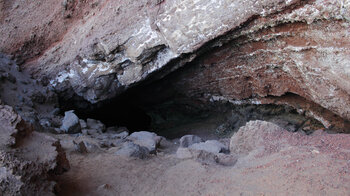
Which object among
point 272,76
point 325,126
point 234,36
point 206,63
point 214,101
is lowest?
point 325,126

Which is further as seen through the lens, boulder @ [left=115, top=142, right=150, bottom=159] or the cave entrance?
the cave entrance

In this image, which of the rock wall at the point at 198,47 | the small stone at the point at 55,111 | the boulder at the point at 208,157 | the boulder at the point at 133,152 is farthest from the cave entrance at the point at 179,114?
the boulder at the point at 133,152

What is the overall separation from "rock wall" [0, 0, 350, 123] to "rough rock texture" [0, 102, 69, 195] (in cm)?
213

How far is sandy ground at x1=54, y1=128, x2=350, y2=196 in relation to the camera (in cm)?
174

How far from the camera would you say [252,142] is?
2.70 meters

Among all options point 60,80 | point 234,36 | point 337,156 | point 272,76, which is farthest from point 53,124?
point 337,156

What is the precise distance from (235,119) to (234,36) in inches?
70.6

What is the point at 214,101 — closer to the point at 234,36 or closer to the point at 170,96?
the point at 170,96

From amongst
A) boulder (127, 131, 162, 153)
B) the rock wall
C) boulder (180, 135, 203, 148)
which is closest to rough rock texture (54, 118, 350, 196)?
boulder (127, 131, 162, 153)

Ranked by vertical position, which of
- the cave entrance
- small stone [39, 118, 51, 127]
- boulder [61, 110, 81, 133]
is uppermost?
small stone [39, 118, 51, 127]

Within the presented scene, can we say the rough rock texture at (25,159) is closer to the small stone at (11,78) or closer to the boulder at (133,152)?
the boulder at (133,152)

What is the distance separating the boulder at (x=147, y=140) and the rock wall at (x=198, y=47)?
900mm

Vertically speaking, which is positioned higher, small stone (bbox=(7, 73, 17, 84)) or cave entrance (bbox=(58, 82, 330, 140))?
small stone (bbox=(7, 73, 17, 84))

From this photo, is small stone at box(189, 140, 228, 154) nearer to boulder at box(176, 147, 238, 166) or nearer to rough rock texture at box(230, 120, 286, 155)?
rough rock texture at box(230, 120, 286, 155)
